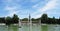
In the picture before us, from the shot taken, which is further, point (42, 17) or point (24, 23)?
point (42, 17)

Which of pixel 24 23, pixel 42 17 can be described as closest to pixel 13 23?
pixel 24 23

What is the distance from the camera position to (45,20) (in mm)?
54469

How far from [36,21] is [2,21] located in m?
9.21

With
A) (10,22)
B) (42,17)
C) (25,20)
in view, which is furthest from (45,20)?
(10,22)

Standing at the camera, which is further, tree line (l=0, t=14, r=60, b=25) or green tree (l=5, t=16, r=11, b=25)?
tree line (l=0, t=14, r=60, b=25)

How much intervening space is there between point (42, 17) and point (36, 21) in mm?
1973

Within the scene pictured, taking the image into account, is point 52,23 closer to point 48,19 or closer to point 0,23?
point 48,19

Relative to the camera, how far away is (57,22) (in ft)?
182

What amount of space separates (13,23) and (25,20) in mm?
3375

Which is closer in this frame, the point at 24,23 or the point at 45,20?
the point at 24,23

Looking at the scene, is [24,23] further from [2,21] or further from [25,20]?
[2,21]

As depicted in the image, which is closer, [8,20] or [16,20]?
[8,20]

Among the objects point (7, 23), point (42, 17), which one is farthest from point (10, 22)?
point (42, 17)

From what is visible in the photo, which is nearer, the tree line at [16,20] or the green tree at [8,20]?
Result: the green tree at [8,20]
